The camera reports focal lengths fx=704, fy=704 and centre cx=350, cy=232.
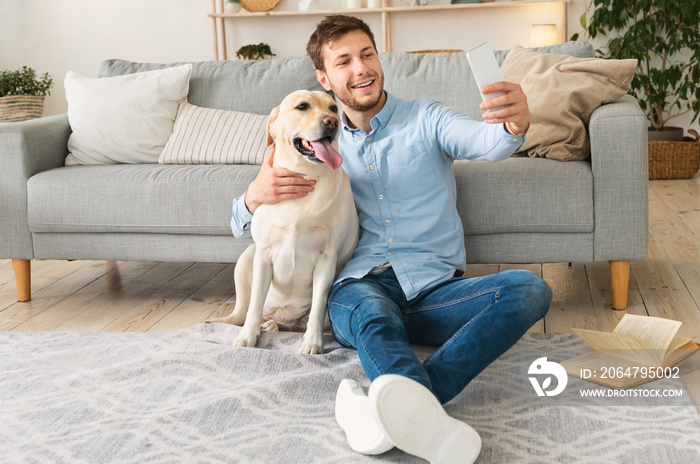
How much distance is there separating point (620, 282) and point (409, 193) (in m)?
0.85

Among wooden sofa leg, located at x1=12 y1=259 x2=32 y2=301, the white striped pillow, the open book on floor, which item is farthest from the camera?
the white striped pillow

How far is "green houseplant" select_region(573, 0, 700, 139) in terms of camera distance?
15.3 feet

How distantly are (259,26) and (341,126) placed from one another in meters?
4.00

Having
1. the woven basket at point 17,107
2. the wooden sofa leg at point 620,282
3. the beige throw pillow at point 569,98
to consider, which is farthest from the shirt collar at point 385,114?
the woven basket at point 17,107

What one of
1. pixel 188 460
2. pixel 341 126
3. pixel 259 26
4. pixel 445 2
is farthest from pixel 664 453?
pixel 259 26

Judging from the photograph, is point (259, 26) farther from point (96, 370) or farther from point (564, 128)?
point (96, 370)

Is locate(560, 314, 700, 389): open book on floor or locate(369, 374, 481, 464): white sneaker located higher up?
locate(369, 374, 481, 464): white sneaker

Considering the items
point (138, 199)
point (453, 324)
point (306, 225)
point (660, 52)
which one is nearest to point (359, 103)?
point (306, 225)

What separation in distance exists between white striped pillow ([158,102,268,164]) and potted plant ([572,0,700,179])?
299 cm

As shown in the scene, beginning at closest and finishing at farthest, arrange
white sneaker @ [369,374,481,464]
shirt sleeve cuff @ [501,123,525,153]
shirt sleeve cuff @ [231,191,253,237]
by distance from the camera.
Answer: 1. white sneaker @ [369,374,481,464]
2. shirt sleeve cuff @ [501,123,525,153]
3. shirt sleeve cuff @ [231,191,253,237]

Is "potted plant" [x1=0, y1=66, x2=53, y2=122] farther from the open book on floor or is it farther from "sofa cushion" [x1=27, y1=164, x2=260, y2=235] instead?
the open book on floor

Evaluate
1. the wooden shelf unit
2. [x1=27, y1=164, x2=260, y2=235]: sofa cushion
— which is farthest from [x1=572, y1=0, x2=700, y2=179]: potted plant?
[x1=27, y1=164, x2=260, y2=235]: sofa cushion

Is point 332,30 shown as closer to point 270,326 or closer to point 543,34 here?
point 270,326

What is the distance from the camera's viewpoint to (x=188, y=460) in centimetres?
134
